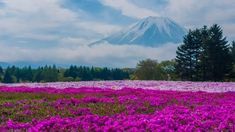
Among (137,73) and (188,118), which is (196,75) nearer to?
(137,73)

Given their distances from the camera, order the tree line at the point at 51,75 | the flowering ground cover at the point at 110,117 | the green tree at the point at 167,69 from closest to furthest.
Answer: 1. the flowering ground cover at the point at 110,117
2. the tree line at the point at 51,75
3. the green tree at the point at 167,69

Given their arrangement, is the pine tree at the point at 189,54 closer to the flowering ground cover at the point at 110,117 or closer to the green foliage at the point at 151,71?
the green foliage at the point at 151,71

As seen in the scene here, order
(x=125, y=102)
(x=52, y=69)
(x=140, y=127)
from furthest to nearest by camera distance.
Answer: (x=52, y=69)
(x=125, y=102)
(x=140, y=127)

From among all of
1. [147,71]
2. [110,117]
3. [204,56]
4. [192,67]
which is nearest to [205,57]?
[204,56]

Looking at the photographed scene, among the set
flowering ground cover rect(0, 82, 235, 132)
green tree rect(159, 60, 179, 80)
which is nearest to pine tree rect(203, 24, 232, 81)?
green tree rect(159, 60, 179, 80)

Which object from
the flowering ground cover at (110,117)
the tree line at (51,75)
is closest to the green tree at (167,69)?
the tree line at (51,75)

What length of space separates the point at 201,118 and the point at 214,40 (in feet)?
185

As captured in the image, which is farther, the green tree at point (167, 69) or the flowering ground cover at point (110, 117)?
the green tree at point (167, 69)

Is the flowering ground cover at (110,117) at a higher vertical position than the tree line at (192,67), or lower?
lower

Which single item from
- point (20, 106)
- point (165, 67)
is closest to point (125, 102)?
point (20, 106)

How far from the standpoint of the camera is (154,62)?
3964 inches

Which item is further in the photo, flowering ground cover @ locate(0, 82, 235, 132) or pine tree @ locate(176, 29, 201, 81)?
pine tree @ locate(176, 29, 201, 81)

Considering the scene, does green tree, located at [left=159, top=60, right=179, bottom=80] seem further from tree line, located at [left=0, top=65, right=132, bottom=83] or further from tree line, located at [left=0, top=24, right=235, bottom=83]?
tree line, located at [left=0, top=65, right=132, bottom=83]

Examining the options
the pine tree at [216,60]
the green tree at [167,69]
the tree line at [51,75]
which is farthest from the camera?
the green tree at [167,69]
